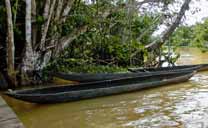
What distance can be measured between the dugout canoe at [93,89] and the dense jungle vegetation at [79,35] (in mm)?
2426

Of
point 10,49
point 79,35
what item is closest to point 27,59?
point 10,49

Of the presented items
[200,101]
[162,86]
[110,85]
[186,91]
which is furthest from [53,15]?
[200,101]

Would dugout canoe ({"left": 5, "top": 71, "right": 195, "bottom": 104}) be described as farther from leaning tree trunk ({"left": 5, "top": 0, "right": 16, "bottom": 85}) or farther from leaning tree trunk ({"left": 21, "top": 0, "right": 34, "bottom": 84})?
leaning tree trunk ({"left": 21, "top": 0, "right": 34, "bottom": 84})

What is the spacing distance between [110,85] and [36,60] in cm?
294

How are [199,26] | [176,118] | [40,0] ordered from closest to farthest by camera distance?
[176,118], [40,0], [199,26]

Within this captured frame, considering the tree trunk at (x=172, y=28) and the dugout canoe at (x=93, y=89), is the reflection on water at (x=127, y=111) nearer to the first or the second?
the dugout canoe at (x=93, y=89)

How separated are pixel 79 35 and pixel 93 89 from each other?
15.2 feet

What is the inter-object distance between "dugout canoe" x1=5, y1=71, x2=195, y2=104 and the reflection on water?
Result: 17cm

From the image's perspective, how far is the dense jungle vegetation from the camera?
1084 cm

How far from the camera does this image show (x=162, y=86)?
10.9 meters

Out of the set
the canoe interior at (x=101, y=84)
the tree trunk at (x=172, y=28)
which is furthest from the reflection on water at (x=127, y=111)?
the tree trunk at (x=172, y=28)

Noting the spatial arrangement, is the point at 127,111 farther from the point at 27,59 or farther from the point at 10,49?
the point at 27,59

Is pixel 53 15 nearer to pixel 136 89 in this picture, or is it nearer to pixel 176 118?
pixel 136 89

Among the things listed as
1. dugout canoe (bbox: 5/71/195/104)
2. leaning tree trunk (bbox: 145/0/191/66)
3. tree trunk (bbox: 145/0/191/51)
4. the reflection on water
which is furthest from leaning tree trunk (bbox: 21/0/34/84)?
tree trunk (bbox: 145/0/191/51)
